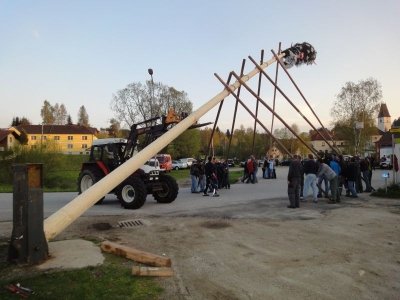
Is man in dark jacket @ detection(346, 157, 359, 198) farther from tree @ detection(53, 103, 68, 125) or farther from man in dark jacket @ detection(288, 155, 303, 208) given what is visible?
tree @ detection(53, 103, 68, 125)

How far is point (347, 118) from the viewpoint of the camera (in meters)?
60.7

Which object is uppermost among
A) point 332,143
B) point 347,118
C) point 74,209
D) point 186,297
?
A: point 347,118

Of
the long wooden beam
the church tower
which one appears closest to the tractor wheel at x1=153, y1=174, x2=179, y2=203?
the long wooden beam

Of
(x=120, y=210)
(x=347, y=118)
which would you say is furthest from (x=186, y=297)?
(x=347, y=118)

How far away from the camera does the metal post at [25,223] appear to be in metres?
6.47

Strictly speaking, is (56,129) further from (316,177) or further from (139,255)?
(139,255)

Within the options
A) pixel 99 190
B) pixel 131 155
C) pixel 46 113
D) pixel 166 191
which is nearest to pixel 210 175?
pixel 166 191

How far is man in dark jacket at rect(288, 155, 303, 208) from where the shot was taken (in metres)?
13.5

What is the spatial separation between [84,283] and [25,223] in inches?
64.1

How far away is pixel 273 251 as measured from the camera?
780 centimetres

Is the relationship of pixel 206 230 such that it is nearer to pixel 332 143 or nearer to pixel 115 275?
pixel 115 275

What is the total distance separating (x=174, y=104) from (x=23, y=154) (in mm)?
29981

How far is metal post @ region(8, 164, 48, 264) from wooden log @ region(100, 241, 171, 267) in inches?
43.0

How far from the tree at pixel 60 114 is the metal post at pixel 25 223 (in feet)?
397
